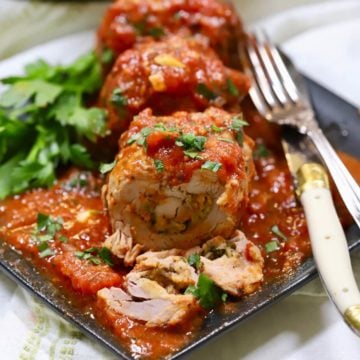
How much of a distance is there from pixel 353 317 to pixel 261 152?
5.22ft

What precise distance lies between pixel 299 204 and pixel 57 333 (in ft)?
4.56

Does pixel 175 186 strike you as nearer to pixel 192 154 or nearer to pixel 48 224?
pixel 192 154

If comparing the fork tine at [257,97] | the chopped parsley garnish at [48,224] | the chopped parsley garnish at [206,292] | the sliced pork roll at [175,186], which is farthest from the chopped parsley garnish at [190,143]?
the fork tine at [257,97]

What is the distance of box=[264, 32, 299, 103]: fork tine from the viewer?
4.44 meters

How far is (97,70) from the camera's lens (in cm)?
464

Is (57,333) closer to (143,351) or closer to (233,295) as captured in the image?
(143,351)

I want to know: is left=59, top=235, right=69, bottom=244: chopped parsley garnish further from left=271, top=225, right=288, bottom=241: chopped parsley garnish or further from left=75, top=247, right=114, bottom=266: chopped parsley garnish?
left=271, top=225, right=288, bottom=241: chopped parsley garnish

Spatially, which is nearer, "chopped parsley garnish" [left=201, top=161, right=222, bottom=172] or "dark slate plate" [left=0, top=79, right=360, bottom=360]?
"dark slate plate" [left=0, top=79, right=360, bottom=360]

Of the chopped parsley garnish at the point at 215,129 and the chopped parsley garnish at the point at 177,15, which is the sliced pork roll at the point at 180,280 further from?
the chopped parsley garnish at the point at 177,15

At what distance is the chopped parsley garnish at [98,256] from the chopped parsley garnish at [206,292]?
47 centimetres

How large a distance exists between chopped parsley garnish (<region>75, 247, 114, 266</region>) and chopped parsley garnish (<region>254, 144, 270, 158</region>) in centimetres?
120

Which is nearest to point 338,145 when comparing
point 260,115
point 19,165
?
point 260,115

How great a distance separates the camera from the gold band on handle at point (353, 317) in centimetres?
279

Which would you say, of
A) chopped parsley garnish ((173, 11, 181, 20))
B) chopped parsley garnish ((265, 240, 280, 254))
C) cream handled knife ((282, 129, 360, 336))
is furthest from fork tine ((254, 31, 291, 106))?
chopped parsley garnish ((265, 240, 280, 254))
